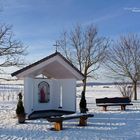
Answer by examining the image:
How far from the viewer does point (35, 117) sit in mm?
18016

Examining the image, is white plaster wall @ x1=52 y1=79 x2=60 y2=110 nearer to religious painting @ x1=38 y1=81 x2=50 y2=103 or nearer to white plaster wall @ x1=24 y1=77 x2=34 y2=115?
religious painting @ x1=38 y1=81 x2=50 y2=103

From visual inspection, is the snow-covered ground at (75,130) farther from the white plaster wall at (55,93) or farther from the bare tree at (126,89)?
the bare tree at (126,89)

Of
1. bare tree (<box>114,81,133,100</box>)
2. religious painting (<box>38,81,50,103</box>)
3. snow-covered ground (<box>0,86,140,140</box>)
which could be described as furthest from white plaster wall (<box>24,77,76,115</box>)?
bare tree (<box>114,81,133,100</box>)

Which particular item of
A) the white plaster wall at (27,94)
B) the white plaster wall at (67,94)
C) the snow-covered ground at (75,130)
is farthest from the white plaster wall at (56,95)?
the snow-covered ground at (75,130)

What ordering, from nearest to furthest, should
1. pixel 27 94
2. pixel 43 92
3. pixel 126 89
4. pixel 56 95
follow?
pixel 27 94, pixel 43 92, pixel 56 95, pixel 126 89

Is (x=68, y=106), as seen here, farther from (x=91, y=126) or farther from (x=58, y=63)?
(x=91, y=126)

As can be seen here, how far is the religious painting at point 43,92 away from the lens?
21148 mm

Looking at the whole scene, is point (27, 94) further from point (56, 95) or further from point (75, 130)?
point (75, 130)

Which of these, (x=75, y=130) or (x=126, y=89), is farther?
(x=126, y=89)

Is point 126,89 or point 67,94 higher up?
point 126,89

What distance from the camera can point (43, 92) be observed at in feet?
70.3

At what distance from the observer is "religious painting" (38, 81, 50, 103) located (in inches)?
833

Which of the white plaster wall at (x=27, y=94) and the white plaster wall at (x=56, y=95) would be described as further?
the white plaster wall at (x=56, y=95)

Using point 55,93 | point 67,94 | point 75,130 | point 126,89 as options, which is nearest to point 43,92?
point 55,93
